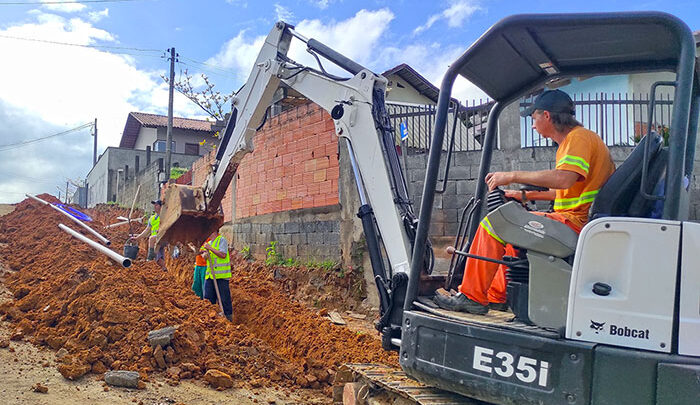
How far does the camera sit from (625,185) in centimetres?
259

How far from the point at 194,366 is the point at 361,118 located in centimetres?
268

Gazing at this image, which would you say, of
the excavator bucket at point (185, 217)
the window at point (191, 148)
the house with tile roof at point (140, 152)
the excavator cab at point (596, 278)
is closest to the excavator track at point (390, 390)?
the excavator cab at point (596, 278)

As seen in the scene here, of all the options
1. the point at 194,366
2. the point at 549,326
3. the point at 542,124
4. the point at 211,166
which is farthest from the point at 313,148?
the point at 549,326

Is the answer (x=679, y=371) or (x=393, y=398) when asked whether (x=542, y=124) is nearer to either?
(x=679, y=371)

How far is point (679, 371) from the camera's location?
215 centimetres

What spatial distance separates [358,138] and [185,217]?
9.68 feet

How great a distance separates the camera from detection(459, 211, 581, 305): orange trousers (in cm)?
292

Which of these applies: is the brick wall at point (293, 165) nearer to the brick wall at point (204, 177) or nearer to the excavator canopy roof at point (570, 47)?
the brick wall at point (204, 177)

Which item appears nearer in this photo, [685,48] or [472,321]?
[685,48]

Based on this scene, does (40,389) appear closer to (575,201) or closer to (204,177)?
(575,201)

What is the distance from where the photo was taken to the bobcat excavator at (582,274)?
223 centimetres

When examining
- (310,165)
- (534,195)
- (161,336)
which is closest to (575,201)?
(534,195)

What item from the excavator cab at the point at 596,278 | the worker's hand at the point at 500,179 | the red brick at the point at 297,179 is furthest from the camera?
the red brick at the point at 297,179

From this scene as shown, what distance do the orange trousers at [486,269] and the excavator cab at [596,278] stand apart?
14 centimetres
